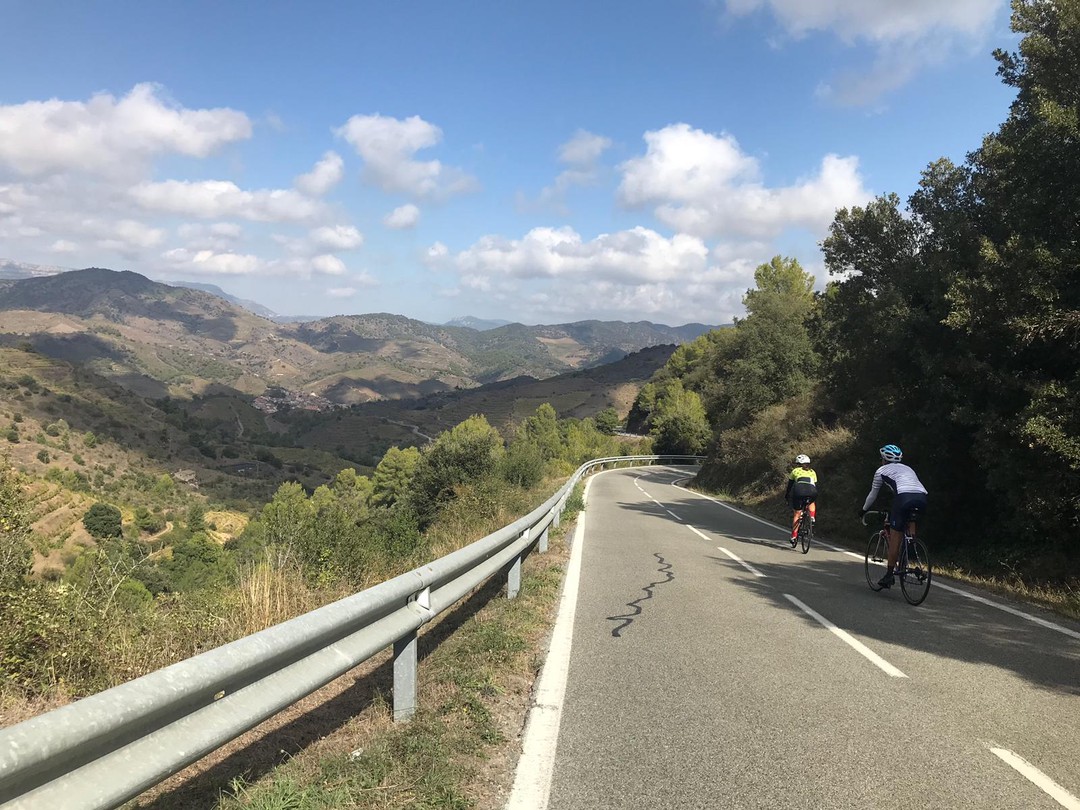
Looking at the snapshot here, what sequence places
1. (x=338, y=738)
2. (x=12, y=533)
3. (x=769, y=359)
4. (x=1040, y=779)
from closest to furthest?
(x=1040, y=779) → (x=338, y=738) → (x=12, y=533) → (x=769, y=359)

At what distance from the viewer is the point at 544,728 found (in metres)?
3.91

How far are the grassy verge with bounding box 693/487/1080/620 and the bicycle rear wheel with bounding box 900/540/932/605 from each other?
1.33 metres

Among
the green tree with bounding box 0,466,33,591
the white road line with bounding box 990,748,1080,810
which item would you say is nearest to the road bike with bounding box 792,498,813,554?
the white road line with bounding box 990,748,1080,810

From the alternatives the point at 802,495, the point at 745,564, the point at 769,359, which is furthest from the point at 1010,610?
the point at 769,359

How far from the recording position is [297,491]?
265 feet

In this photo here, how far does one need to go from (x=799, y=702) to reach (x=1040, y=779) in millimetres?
1319

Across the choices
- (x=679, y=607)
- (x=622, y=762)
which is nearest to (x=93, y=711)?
(x=622, y=762)

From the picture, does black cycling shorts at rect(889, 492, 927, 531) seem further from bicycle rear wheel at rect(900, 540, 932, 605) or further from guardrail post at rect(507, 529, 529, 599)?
guardrail post at rect(507, 529, 529, 599)

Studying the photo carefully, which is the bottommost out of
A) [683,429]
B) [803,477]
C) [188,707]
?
[188,707]

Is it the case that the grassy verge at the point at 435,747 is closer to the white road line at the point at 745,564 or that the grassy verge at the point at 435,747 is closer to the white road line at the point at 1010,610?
the white road line at the point at 745,564

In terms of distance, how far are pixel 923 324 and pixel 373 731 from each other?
1265cm

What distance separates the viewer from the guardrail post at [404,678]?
12.5 ft

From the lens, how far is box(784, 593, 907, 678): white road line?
508 cm

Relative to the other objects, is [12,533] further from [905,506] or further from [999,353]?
[999,353]
